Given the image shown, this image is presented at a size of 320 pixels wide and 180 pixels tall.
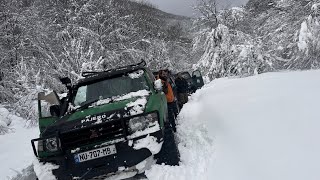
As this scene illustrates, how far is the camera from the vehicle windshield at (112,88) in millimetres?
6363

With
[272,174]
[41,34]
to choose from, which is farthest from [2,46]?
[272,174]

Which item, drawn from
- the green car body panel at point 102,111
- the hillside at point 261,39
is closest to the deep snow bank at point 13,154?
the green car body panel at point 102,111

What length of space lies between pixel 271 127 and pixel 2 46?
23.0m

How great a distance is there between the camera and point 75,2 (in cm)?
2920

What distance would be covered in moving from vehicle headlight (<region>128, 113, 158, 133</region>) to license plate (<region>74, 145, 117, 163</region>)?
36 cm

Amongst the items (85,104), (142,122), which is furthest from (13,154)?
(142,122)

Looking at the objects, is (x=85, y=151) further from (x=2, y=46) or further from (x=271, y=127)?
(x=2, y=46)

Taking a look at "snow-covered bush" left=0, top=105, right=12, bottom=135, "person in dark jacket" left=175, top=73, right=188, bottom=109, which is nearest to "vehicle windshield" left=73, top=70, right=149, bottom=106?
"person in dark jacket" left=175, top=73, right=188, bottom=109

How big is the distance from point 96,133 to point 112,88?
4.56ft

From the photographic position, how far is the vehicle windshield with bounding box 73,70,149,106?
20.9 feet

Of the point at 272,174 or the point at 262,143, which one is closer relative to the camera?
the point at 272,174

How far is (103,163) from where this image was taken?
16.8 feet

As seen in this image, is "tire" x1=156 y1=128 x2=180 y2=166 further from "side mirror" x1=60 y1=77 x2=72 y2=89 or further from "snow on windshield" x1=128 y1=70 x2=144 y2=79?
"side mirror" x1=60 y1=77 x2=72 y2=89

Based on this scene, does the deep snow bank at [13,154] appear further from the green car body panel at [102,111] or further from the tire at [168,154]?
the tire at [168,154]
